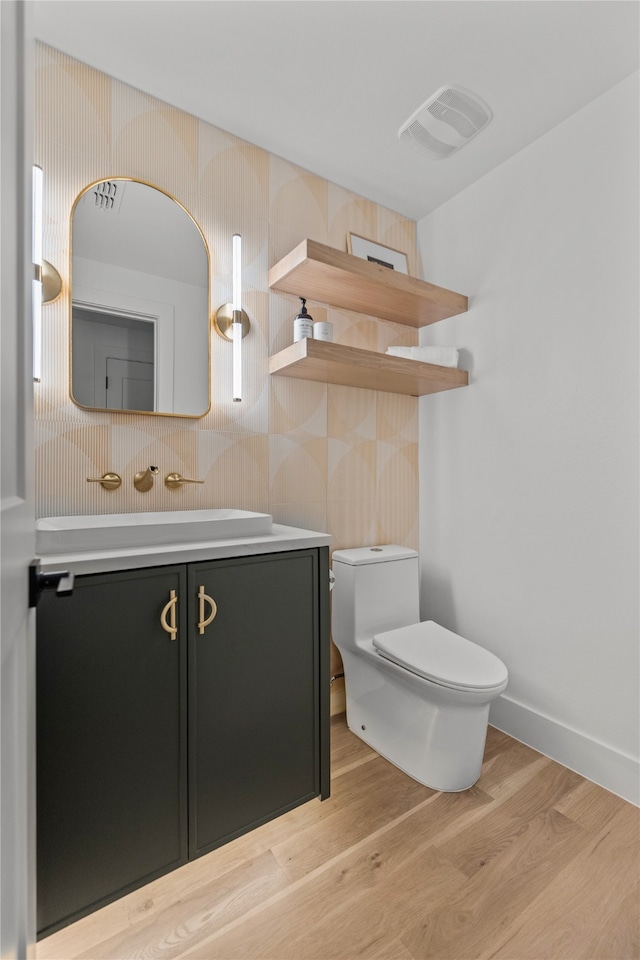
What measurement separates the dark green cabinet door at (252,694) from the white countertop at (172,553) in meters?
0.03

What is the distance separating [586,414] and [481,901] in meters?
1.53

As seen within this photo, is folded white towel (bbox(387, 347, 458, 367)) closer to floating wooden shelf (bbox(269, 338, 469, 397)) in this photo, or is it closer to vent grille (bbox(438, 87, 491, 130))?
floating wooden shelf (bbox(269, 338, 469, 397))

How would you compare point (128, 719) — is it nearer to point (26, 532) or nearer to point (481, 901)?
point (26, 532)

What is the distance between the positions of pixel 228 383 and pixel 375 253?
3.41ft

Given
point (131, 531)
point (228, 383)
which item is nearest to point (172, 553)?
point (131, 531)

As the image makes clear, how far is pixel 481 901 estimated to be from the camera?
1.19 metres

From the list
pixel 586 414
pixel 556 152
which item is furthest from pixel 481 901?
pixel 556 152

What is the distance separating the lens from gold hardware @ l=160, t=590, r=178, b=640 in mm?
1166

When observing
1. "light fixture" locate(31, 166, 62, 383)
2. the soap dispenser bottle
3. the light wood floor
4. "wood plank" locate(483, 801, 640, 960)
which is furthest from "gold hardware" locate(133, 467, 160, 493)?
"wood plank" locate(483, 801, 640, 960)

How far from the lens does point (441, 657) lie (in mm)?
1627

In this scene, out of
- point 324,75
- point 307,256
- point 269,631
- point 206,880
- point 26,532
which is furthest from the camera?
point 307,256

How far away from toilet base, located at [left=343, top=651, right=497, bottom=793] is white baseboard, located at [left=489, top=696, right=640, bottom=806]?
0.32 meters

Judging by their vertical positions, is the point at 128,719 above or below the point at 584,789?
above

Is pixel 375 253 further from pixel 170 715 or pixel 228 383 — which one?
pixel 170 715
